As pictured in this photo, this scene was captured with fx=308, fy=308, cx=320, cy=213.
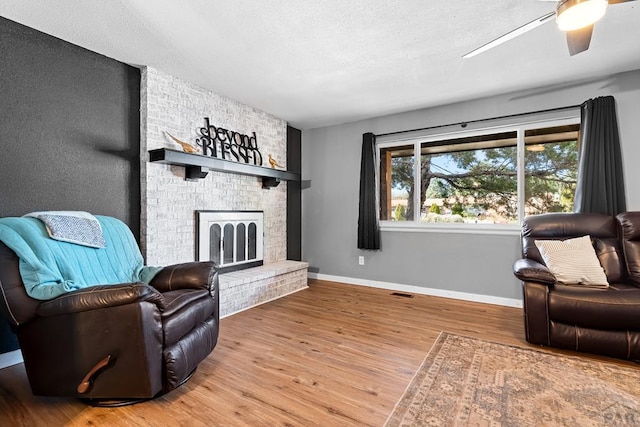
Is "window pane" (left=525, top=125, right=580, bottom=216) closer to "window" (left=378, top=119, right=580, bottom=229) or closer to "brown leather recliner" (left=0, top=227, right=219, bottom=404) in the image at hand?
"window" (left=378, top=119, right=580, bottom=229)

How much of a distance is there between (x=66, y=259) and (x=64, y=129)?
3.81 feet

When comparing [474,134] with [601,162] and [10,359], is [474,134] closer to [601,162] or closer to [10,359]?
[601,162]

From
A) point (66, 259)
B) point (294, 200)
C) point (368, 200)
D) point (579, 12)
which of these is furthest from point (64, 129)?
point (579, 12)

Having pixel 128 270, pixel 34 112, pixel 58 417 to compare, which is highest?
pixel 34 112

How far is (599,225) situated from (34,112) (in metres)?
4.69

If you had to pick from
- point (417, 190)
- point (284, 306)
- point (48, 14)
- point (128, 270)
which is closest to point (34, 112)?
point (48, 14)

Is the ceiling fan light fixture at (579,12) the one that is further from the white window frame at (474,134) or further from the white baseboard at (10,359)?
the white baseboard at (10,359)

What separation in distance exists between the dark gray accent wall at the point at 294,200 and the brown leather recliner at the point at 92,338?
124 inches

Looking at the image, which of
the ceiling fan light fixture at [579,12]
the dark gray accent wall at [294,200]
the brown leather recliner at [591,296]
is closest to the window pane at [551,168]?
the brown leather recliner at [591,296]

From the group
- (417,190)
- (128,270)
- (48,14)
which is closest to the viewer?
(48,14)

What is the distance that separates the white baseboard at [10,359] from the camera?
210cm

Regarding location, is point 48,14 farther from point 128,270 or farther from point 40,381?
point 40,381

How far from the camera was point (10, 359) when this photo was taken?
2.13 metres

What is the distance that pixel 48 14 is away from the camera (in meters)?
2.09
